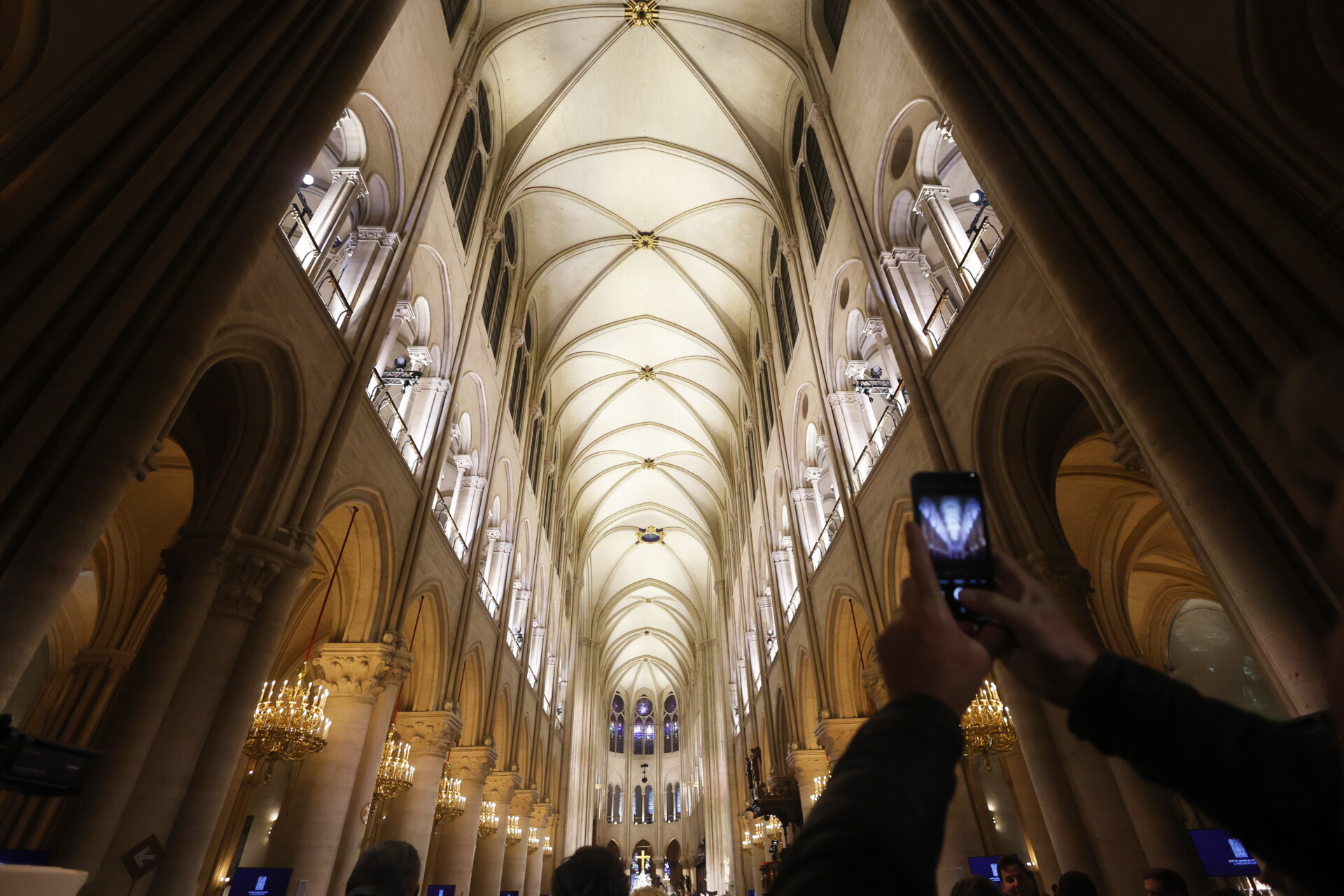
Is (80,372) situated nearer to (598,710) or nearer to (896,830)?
(896,830)

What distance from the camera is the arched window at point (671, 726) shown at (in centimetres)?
4641

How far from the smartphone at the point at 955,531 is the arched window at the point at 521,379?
1552cm

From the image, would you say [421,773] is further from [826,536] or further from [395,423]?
[826,536]

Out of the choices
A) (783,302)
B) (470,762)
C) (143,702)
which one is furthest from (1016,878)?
Result: (783,302)

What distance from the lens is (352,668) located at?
8.41 meters

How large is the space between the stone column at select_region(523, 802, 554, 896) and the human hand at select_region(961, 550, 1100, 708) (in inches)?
856

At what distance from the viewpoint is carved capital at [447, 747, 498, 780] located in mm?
13453

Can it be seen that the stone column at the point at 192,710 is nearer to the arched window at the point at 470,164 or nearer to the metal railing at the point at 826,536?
the arched window at the point at 470,164

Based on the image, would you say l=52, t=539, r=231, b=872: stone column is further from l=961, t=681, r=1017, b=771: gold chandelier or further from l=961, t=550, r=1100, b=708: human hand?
l=961, t=681, r=1017, b=771: gold chandelier

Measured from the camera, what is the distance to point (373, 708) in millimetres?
8625

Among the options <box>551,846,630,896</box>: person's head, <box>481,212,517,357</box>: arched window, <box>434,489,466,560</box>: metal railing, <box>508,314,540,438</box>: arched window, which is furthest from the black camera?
<box>508,314,540,438</box>: arched window

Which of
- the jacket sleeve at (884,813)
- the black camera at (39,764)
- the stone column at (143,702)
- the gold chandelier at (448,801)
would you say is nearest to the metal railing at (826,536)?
the gold chandelier at (448,801)

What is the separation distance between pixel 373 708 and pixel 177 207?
630 cm

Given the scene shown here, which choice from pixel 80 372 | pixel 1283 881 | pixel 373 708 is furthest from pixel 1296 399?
pixel 373 708
